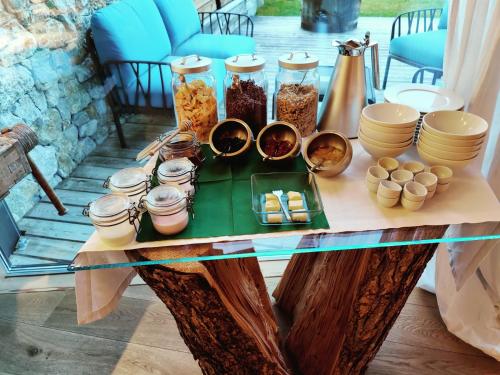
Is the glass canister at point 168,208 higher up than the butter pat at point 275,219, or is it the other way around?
the glass canister at point 168,208

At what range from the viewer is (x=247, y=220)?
2.53 feet

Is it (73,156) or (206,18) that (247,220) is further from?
(206,18)

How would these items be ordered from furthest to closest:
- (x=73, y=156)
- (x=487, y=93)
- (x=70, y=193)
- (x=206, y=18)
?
(x=206, y=18), (x=73, y=156), (x=70, y=193), (x=487, y=93)

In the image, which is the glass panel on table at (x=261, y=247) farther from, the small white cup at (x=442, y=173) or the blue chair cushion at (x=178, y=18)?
the blue chair cushion at (x=178, y=18)

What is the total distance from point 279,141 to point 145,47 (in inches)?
58.1

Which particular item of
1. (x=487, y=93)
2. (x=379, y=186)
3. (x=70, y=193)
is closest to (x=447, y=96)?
(x=487, y=93)

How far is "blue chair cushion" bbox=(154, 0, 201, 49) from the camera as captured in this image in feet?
7.63

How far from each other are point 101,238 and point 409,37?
Result: 5.98 feet

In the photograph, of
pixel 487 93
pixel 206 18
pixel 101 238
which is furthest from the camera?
pixel 206 18

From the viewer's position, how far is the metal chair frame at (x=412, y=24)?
74.0 inches

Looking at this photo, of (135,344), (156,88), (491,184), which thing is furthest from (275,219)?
(156,88)

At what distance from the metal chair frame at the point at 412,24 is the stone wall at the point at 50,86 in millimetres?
1546

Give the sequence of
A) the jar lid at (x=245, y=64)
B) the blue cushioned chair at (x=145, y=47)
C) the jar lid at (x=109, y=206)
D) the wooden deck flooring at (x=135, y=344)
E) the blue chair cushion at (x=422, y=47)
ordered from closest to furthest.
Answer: the jar lid at (x=109, y=206), the jar lid at (x=245, y=64), the wooden deck flooring at (x=135, y=344), the blue chair cushion at (x=422, y=47), the blue cushioned chair at (x=145, y=47)

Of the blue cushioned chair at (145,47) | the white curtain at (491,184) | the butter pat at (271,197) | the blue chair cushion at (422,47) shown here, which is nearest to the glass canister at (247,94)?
the butter pat at (271,197)
